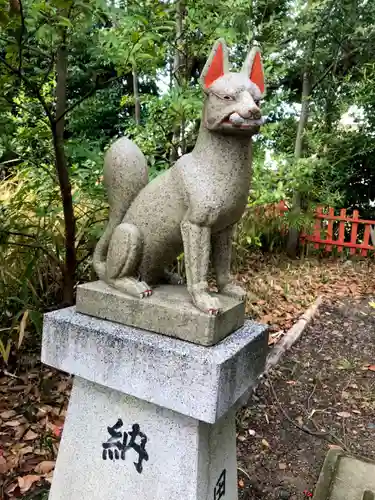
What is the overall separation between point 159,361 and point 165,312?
6.4 inches

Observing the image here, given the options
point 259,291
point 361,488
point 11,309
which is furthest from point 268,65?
point 361,488

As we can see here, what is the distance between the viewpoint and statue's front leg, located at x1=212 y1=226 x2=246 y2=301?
1.56 m

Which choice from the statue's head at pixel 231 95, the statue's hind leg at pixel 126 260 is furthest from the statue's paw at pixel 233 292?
the statue's head at pixel 231 95

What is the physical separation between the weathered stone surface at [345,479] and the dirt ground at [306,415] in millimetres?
112

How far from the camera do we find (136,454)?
5.12 ft

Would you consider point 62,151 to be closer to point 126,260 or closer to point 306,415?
point 126,260

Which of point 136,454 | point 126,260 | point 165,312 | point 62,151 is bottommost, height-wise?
point 136,454

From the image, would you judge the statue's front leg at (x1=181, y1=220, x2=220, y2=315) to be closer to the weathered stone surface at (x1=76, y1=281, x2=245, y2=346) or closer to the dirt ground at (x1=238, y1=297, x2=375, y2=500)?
the weathered stone surface at (x1=76, y1=281, x2=245, y2=346)

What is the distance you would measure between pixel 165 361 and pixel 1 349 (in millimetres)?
1611

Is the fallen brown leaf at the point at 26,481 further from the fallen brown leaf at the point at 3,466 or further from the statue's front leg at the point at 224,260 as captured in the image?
the statue's front leg at the point at 224,260

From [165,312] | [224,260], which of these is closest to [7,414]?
[165,312]

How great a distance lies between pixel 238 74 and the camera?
1349 mm

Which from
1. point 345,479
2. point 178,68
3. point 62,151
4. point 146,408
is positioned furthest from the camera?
point 178,68

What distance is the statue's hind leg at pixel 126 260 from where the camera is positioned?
1534 millimetres
